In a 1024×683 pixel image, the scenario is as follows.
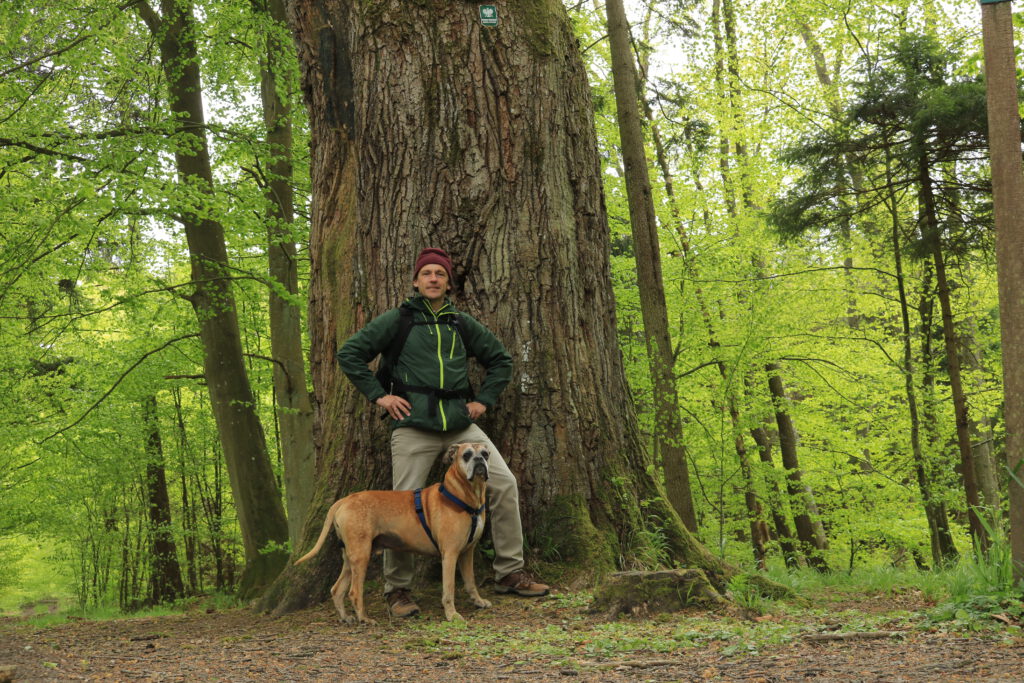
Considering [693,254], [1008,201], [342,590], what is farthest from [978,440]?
[342,590]

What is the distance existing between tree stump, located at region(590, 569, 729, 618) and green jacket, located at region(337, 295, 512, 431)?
135 cm

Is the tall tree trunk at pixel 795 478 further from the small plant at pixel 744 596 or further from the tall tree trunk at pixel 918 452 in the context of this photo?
the small plant at pixel 744 596

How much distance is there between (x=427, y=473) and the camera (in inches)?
213

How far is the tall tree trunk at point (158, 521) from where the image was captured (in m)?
17.1

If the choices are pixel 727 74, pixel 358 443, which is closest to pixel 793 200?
pixel 727 74

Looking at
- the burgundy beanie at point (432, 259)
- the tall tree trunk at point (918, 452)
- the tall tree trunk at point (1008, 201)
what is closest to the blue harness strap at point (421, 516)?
the burgundy beanie at point (432, 259)

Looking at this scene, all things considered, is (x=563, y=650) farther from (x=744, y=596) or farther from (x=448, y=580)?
(x=744, y=596)

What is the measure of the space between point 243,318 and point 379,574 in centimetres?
1315

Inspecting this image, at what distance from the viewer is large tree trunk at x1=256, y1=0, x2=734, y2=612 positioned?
579 centimetres

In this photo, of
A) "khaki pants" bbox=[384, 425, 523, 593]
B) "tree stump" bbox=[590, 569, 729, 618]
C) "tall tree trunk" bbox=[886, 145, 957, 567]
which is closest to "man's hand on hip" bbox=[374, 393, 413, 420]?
"khaki pants" bbox=[384, 425, 523, 593]

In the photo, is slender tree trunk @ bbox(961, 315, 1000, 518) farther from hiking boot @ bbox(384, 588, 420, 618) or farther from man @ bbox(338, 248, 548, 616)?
hiking boot @ bbox(384, 588, 420, 618)

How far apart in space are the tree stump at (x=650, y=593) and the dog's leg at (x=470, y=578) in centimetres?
72

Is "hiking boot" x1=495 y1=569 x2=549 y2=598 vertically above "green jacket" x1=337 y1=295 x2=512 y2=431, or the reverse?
"green jacket" x1=337 y1=295 x2=512 y2=431

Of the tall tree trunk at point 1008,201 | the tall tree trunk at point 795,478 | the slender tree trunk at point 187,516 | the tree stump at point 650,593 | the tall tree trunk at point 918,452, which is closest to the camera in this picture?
the tall tree trunk at point 1008,201
